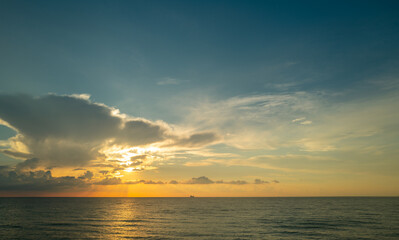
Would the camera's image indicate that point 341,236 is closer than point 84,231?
Yes

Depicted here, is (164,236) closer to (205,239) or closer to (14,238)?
(205,239)

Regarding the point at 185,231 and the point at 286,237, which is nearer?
the point at 286,237

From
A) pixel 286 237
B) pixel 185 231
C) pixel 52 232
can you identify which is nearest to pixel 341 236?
pixel 286 237

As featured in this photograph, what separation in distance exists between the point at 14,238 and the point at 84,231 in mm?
14021

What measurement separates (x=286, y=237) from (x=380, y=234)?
75.5ft

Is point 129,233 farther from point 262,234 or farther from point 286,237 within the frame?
point 286,237

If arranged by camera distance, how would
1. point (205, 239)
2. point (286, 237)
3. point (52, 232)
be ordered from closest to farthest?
point (205, 239)
point (286, 237)
point (52, 232)

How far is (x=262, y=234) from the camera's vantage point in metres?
57.4

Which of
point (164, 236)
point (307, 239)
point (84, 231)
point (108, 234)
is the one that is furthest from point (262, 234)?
point (84, 231)

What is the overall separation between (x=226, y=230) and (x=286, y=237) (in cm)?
1460

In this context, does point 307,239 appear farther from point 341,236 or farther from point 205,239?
point 205,239

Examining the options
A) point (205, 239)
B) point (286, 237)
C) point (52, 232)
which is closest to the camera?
point (205, 239)

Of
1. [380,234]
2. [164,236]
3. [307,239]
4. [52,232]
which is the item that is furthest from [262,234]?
[52,232]

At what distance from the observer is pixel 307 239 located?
173 ft
